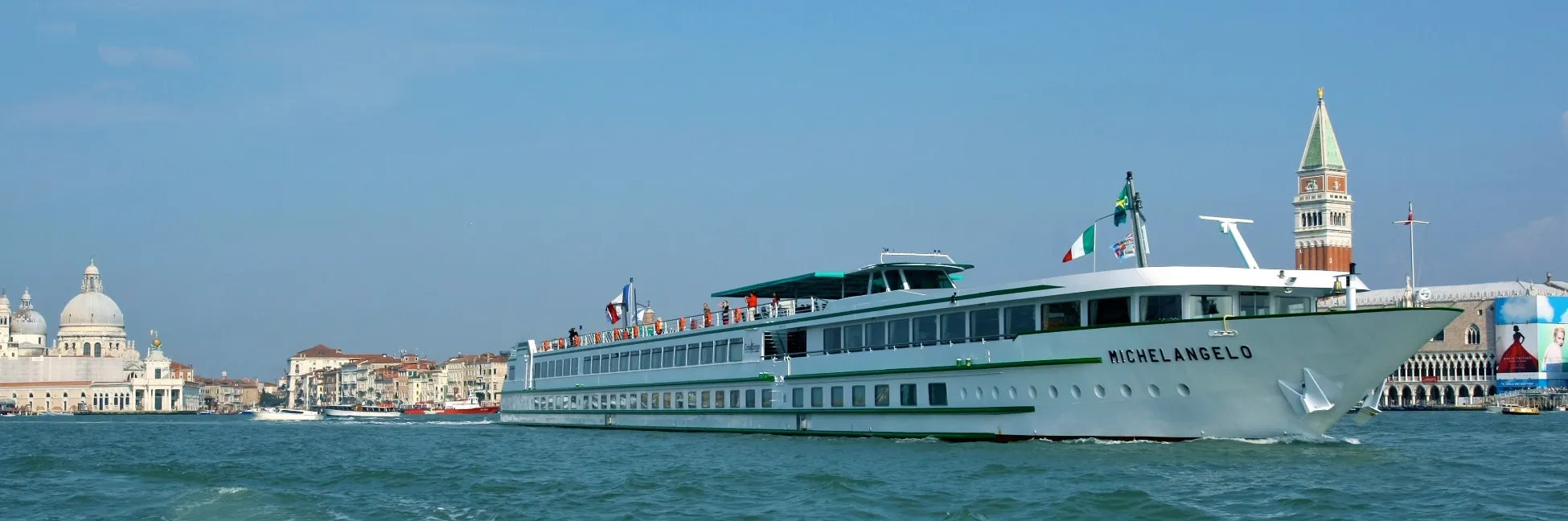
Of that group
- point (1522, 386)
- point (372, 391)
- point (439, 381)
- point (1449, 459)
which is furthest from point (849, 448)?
point (372, 391)

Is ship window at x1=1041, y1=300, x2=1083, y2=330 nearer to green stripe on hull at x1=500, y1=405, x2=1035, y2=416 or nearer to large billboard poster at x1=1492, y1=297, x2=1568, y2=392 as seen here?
green stripe on hull at x1=500, y1=405, x2=1035, y2=416

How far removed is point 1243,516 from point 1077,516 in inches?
81.9

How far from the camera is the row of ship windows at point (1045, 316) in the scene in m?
27.8

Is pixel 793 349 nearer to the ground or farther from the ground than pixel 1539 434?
farther from the ground

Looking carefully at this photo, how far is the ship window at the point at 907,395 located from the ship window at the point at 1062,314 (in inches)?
165

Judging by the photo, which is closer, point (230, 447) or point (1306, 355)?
point (1306, 355)

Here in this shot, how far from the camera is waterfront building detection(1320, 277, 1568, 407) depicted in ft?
359

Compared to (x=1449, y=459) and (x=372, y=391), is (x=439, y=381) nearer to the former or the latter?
(x=372, y=391)

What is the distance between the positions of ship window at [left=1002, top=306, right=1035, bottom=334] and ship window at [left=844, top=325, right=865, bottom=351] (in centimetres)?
494

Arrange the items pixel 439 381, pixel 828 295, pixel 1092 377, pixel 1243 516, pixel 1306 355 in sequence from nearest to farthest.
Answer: pixel 1243 516, pixel 1306 355, pixel 1092 377, pixel 828 295, pixel 439 381

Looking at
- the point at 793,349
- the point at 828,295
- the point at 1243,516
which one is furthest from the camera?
the point at 828,295

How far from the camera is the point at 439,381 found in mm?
175875

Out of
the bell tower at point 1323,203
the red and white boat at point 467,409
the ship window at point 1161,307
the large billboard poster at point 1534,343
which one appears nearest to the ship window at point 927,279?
the ship window at point 1161,307

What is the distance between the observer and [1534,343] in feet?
340
